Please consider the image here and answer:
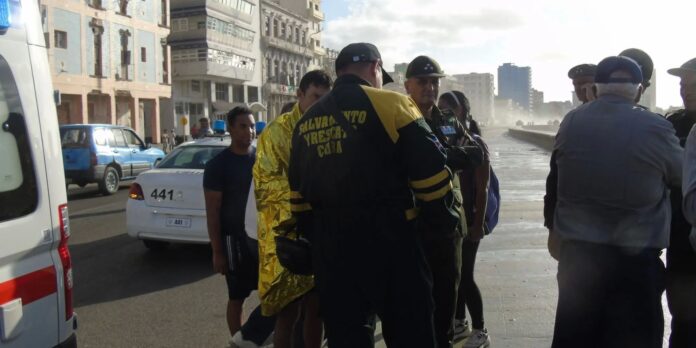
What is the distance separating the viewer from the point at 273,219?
11.6 ft

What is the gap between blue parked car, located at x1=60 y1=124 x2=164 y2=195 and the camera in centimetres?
1574

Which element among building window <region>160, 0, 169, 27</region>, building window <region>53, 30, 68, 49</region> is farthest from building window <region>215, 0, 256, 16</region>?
building window <region>53, 30, 68, 49</region>

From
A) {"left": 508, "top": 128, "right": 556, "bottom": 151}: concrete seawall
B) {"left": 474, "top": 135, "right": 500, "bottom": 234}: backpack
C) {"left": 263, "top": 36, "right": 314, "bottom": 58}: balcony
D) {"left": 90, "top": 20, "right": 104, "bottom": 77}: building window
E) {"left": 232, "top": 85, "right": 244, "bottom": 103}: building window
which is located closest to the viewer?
{"left": 474, "top": 135, "right": 500, "bottom": 234}: backpack

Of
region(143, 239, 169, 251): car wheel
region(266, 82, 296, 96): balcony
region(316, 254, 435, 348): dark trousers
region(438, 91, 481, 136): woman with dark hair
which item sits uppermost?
region(266, 82, 296, 96): balcony

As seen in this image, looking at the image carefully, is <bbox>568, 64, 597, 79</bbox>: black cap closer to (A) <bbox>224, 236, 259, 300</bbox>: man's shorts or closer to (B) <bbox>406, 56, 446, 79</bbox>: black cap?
(B) <bbox>406, 56, 446, 79</bbox>: black cap

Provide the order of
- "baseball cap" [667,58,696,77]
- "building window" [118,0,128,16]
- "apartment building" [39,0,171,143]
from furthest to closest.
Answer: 1. "building window" [118,0,128,16]
2. "apartment building" [39,0,171,143]
3. "baseball cap" [667,58,696,77]

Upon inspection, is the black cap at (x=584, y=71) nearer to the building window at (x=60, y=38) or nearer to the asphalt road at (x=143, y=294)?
the asphalt road at (x=143, y=294)

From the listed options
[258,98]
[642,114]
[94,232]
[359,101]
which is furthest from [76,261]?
[258,98]

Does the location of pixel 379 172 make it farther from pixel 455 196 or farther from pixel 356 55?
pixel 455 196

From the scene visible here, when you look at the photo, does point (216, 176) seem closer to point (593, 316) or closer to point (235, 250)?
point (235, 250)

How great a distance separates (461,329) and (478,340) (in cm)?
28

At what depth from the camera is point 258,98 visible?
220ft

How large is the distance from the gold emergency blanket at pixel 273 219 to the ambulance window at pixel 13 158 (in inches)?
45.5

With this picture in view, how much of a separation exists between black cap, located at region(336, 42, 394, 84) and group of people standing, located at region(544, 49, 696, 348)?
1.13 m
